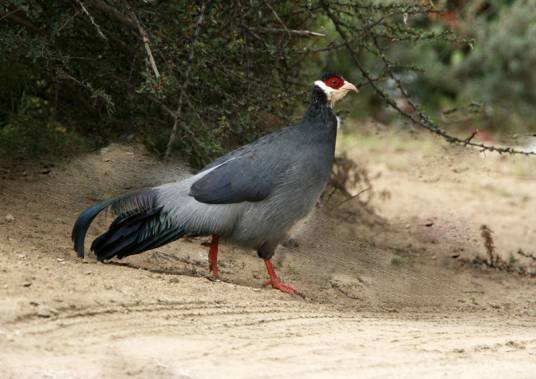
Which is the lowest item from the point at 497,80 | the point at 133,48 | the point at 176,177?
the point at 176,177

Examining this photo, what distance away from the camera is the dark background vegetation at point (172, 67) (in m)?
6.28

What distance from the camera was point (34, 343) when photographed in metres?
4.09

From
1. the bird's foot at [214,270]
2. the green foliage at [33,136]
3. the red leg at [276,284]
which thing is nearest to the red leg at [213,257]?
the bird's foot at [214,270]

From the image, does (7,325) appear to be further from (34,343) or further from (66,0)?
(66,0)

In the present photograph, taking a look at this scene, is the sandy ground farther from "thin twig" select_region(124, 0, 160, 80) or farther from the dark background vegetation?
"thin twig" select_region(124, 0, 160, 80)

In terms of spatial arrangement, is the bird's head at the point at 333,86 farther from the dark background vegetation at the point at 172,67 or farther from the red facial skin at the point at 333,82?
the dark background vegetation at the point at 172,67

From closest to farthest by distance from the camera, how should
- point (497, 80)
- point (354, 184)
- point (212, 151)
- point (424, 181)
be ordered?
point (212, 151) < point (354, 184) < point (424, 181) < point (497, 80)

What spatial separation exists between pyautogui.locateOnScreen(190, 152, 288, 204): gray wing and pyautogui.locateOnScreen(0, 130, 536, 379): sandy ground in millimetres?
489

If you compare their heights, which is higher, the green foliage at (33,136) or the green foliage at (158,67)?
the green foliage at (158,67)

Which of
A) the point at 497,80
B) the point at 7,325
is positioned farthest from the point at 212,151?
the point at 497,80

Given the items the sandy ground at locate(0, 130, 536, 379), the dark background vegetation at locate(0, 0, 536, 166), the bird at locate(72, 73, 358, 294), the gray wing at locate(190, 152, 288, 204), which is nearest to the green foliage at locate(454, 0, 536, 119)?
the sandy ground at locate(0, 130, 536, 379)

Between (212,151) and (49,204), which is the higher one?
(212,151)

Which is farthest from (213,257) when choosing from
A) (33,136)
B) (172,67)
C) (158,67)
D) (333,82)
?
(33,136)

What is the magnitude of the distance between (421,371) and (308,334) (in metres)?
0.71
